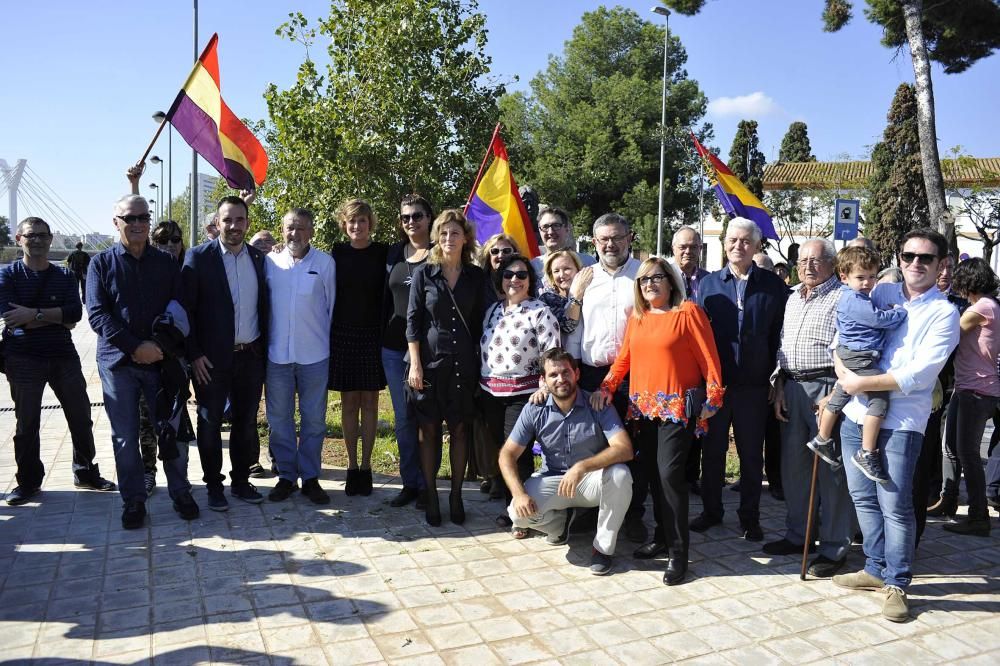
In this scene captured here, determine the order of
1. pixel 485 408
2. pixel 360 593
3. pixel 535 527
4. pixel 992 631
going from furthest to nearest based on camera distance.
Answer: pixel 485 408
pixel 535 527
pixel 360 593
pixel 992 631

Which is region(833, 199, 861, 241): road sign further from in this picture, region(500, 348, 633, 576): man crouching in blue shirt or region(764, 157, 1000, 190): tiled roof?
region(764, 157, 1000, 190): tiled roof

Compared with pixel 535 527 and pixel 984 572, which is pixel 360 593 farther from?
pixel 984 572

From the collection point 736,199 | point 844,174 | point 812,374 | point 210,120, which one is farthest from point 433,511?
point 844,174

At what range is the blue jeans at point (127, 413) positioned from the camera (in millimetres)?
5191

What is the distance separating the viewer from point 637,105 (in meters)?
43.2

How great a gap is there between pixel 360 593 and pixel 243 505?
1.91 meters

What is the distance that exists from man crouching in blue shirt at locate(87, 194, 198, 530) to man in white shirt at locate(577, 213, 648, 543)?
298 cm

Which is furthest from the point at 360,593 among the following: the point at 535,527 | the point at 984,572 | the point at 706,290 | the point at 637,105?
→ the point at 637,105

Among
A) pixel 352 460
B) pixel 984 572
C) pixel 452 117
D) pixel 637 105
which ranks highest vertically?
pixel 637 105

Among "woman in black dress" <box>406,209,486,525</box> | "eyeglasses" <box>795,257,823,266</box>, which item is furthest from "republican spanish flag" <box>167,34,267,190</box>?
"eyeglasses" <box>795,257,823,266</box>

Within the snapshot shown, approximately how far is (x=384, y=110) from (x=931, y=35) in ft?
56.0

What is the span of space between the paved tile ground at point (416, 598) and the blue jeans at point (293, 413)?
0.39 meters

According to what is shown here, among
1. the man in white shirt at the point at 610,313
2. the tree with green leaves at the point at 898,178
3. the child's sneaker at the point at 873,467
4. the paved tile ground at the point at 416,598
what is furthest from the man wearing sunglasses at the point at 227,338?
the tree with green leaves at the point at 898,178

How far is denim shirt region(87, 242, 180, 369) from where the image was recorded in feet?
16.6
